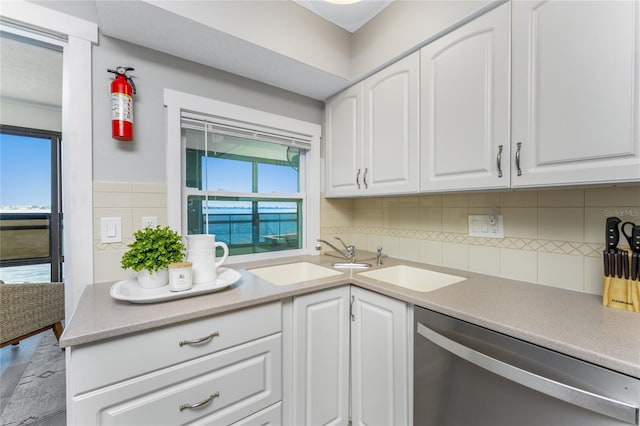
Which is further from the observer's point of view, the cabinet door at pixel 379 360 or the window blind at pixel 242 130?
the window blind at pixel 242 130

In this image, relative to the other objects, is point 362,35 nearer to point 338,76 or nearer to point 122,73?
point 338,76

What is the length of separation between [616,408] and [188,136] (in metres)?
1.99

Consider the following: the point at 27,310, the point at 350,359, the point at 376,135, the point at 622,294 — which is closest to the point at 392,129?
the point at 376,135

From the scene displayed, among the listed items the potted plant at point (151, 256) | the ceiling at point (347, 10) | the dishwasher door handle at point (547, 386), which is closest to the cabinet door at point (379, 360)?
the dishwasher door handle at point (547, 386)

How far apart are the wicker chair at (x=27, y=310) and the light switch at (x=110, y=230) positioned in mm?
1299

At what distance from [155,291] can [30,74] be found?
270 cm

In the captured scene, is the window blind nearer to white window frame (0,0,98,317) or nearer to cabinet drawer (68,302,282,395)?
white window frame (0,0,98,317)

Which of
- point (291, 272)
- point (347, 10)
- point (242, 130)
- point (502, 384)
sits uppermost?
point (347, 10)

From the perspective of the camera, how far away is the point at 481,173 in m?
1.18

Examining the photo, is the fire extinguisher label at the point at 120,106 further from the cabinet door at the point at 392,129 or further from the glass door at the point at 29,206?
the glass door at the point at 29,206

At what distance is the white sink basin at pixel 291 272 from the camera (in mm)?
1677

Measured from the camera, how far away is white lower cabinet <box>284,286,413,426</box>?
1.15m

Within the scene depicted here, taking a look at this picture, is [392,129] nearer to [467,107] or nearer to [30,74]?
[467,107]

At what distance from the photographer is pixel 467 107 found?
1215 mm
